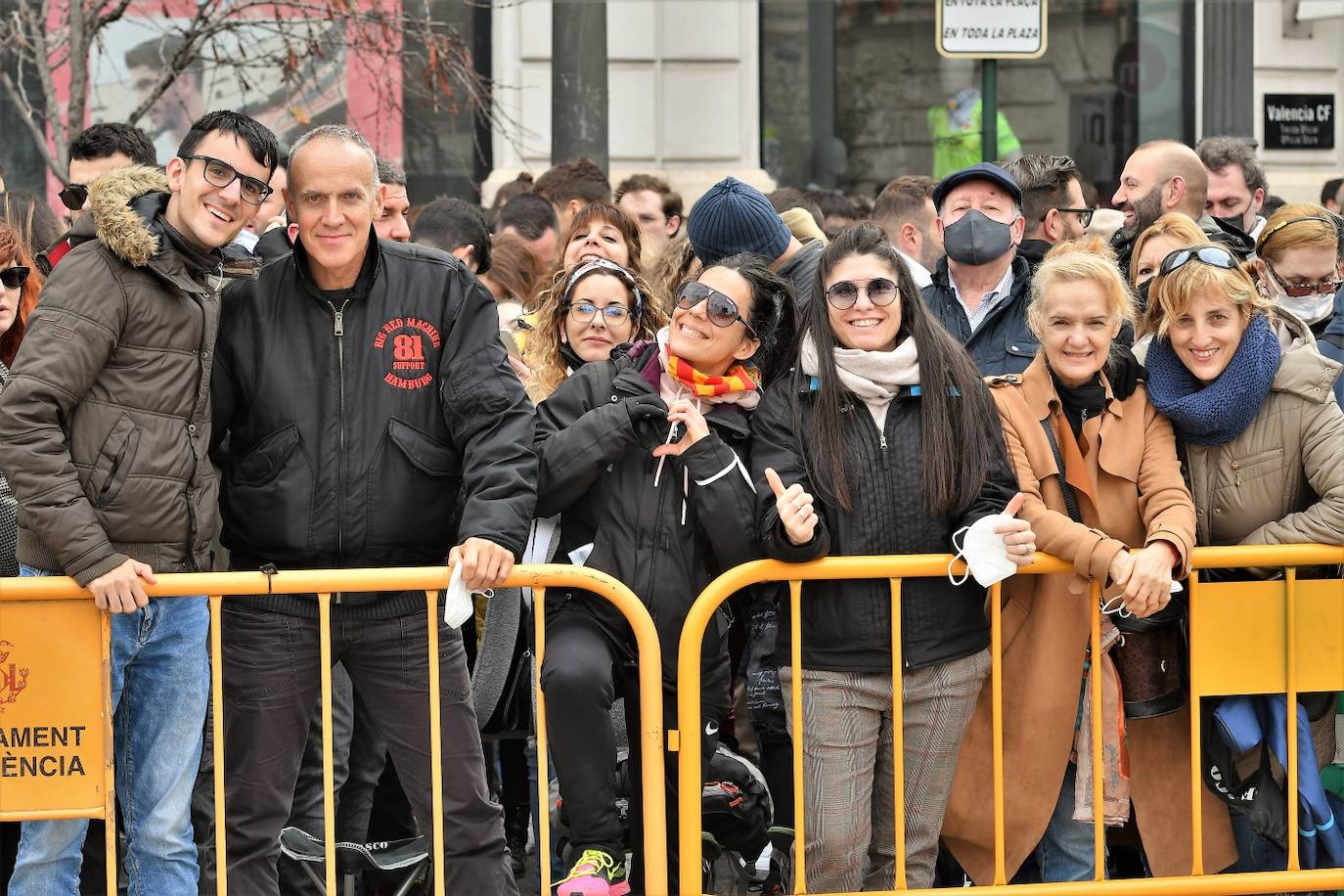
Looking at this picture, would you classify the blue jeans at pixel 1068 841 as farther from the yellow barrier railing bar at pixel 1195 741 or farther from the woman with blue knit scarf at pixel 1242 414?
the woman with blue knit scarf at pixel 1242 414

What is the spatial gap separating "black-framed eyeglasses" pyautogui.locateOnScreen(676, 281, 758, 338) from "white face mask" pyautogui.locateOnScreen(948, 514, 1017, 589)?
89cm

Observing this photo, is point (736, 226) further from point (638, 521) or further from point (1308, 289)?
point (1308, 289)

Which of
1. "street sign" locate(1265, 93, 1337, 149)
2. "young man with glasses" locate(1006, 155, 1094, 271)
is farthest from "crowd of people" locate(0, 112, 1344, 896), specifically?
"street sign" locate(1265, 93, 1337, 149)

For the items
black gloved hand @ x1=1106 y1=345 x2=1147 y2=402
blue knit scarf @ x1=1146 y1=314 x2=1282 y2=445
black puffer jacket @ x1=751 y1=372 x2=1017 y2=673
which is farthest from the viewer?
black gloved hand @ x1=1106 y1=345 x2=1147 y2=402

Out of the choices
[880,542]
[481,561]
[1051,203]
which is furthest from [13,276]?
[1051,203]

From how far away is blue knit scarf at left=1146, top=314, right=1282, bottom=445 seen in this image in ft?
15.2

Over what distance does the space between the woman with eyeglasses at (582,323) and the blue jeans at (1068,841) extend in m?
1.96

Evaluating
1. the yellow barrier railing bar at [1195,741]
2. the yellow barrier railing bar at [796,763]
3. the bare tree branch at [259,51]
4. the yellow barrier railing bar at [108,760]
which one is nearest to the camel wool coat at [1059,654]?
the yellow barrier railing bar at [1195,741]

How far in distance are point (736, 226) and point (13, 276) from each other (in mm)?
2220

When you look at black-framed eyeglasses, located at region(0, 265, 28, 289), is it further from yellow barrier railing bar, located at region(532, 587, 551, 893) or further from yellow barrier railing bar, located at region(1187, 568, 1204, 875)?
yellow barrier railing bar, located at region(1187, 568, 1204, 875)

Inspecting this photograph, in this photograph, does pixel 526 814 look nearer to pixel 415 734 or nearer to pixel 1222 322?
pixel 415 734

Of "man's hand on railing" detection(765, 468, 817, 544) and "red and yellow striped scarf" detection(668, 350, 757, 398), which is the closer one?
"man's hand on railing" detection(765, 468, 817, 544)

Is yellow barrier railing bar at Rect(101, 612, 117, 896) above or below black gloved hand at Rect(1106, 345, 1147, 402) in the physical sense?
below

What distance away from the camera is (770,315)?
4789 mm
